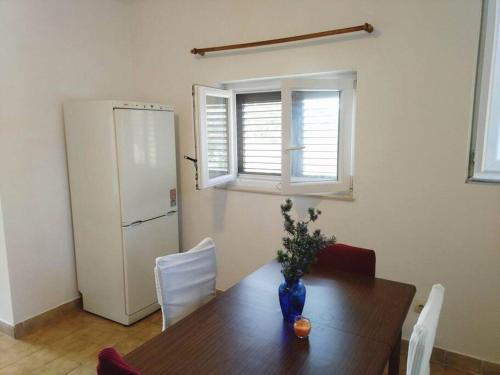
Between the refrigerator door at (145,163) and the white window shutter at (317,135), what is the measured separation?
1020 millimetres

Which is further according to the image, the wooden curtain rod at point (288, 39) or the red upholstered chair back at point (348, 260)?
the wooden curtain rod at point (288, 39)

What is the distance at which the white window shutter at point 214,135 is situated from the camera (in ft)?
8.54

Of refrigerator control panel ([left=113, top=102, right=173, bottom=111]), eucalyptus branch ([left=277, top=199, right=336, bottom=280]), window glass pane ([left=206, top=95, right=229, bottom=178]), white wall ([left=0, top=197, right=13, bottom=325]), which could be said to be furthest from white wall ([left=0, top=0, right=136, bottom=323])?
eucalyptus branch ([left=277, top=199, right=336, bottom=280])

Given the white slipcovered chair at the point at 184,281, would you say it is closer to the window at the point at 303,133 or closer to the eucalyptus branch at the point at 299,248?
the eucalyptus branch at the point at 299,248

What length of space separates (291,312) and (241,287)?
0.37 m

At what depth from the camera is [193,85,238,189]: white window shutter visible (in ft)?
8.54

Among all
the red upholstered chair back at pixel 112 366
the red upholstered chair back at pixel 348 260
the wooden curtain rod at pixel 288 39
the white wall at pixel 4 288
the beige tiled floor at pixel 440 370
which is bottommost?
the beige tiled floor at pixel 440 370

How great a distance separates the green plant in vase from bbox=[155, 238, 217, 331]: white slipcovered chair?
578mm

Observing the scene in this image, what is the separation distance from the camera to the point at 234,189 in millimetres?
2986

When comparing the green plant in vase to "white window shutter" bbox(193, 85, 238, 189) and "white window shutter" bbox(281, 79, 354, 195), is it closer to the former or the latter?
"white window shutter" bbox(281, 79, 354, 195)

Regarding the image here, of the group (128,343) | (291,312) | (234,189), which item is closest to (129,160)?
(234,189)

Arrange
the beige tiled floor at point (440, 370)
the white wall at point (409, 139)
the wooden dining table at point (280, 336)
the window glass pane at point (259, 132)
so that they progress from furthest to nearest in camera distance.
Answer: the window glass pane at point (259, 132) → the beige tiled floor at point (440, 370) → the white wall at point (409, 139) → the wooden dining table at point (280, 336)

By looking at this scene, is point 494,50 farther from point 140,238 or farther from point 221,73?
point 140,238

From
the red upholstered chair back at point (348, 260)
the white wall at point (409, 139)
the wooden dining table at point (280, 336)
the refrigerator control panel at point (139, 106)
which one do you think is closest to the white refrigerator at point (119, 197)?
the refrigerator control panel at point (139, 106)
